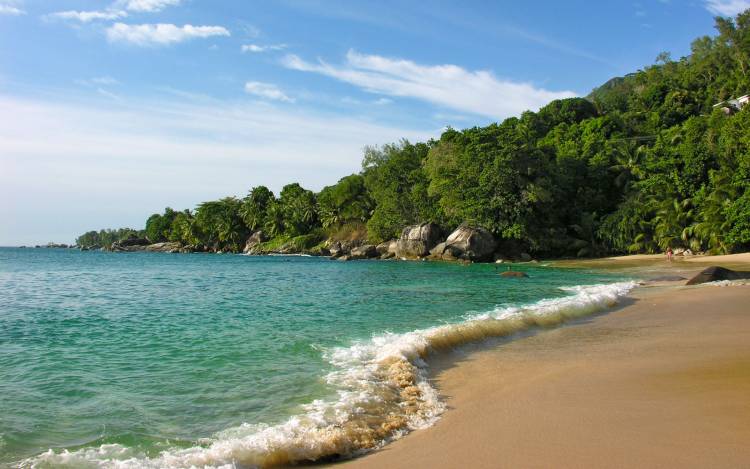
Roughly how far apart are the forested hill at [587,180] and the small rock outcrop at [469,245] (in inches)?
63.2

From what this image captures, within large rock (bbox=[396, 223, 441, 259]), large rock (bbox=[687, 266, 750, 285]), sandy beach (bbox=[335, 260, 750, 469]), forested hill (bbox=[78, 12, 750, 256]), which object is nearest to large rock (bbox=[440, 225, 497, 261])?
forested hill (bbox=[78, 12, 750, 256])

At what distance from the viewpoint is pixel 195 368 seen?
34.0 ft

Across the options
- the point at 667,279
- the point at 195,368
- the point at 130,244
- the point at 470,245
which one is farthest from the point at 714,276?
the point at 130,244

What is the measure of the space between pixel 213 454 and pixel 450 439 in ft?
9.84

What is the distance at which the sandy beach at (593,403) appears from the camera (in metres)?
5.61

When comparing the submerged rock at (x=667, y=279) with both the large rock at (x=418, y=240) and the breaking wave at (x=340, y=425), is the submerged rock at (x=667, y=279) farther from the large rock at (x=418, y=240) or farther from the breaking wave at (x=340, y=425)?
the large rock at (x=418, y=240)

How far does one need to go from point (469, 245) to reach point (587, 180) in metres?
20.0

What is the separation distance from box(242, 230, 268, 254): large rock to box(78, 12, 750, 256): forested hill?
6622 millimetres

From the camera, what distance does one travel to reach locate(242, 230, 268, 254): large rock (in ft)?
309

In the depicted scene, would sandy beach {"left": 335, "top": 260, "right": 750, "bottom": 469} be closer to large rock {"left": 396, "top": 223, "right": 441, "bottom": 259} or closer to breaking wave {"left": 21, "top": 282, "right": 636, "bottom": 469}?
breaking wave {"left": 21, "top": 282, "right": 636, "bottom": 469}

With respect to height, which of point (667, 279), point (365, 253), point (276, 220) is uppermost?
point (276, 220)

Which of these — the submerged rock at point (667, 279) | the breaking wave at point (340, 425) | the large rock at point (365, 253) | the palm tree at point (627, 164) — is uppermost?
the palm tree at point (627, 164)

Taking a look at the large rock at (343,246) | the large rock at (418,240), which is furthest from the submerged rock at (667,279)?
the large rock at (343,246)

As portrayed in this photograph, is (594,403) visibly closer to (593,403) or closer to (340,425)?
(593,403)
